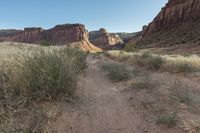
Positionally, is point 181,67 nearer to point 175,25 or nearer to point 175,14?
point 175,25

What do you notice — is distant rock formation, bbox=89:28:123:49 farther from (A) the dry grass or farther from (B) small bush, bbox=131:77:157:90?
(A) the dry grass

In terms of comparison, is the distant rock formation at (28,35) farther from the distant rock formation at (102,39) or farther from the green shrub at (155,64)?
the green shrub at (155,64)

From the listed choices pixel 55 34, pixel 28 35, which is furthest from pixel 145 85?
pixel 28 35

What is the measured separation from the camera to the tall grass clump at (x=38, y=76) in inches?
220

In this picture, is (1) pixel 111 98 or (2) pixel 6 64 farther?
(1) pixel 111 98

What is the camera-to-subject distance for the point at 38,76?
5.76m

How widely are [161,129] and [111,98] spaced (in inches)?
104

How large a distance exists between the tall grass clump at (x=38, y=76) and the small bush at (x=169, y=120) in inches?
104

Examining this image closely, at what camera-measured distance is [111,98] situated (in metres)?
7.02

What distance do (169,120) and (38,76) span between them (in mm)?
3223

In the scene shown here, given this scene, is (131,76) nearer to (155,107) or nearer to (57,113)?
(155,107)

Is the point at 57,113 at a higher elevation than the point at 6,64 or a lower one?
lower

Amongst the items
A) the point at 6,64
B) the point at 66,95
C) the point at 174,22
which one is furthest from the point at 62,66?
the point at 174,22

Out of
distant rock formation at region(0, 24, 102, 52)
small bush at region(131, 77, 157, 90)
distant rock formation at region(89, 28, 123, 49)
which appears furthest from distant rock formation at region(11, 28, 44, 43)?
small bush at region(131, 77, 157, 90)
